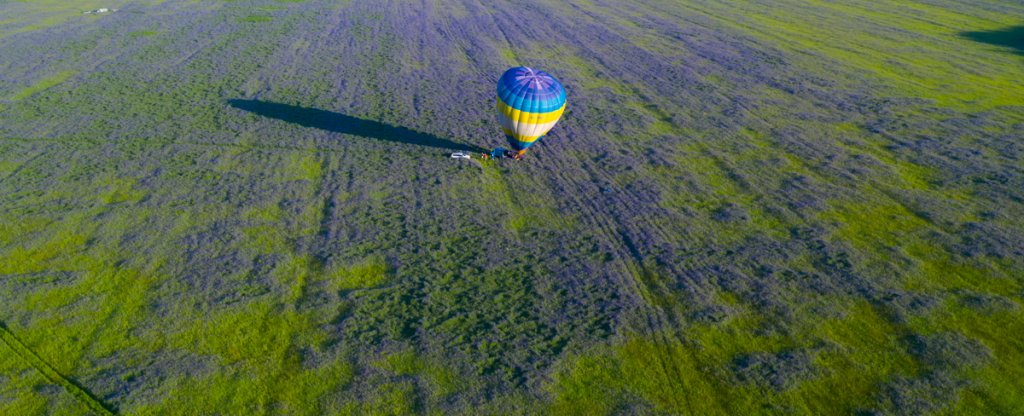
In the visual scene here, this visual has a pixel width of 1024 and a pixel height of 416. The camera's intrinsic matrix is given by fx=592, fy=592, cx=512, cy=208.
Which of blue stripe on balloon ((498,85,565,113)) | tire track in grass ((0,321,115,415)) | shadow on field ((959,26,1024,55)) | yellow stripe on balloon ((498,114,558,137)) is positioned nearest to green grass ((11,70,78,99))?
tire track in grass ((0,321,115,415))

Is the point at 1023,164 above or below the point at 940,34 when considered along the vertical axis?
below

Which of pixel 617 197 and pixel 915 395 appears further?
pixel 617 197

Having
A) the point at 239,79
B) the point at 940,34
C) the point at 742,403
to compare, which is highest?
the point at 940,34

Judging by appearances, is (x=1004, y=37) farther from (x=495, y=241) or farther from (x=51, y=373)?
(x=51, y=373)

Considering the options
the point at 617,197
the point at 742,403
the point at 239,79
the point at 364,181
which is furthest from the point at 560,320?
the point at 239,79

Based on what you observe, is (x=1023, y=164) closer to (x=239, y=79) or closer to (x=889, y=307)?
(x=889, y=307)

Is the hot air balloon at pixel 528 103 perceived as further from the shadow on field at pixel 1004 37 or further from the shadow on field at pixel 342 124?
the shadow on field at pixel 1004 37

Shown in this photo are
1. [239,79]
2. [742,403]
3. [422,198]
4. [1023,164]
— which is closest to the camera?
[742,403]

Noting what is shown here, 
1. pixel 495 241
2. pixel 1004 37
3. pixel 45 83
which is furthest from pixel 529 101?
pixel 1004 37
